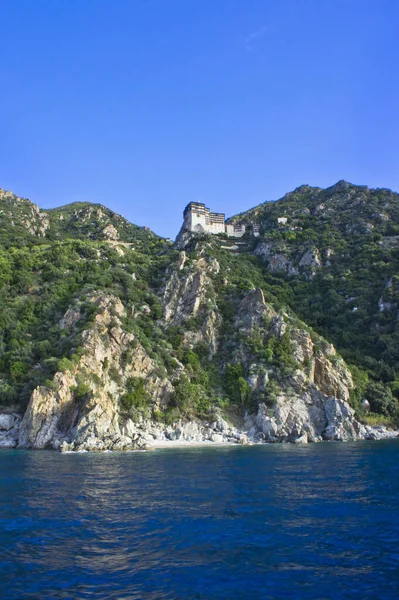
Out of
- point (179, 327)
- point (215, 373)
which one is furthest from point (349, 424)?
point (179, 327)

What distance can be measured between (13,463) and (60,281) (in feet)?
158

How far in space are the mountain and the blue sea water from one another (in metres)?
20.8

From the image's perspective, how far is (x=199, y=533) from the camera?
15133mm

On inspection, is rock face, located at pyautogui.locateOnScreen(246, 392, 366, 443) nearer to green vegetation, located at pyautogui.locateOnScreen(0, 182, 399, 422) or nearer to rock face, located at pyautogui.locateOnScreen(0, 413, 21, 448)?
green vegetation, located at pyautogui.locateOnScreen(0, 182, 399, 422)

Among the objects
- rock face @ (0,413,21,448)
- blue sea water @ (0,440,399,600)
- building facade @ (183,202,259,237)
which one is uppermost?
building facade @ (183,202,259,237)

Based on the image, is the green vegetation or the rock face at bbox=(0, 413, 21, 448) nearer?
the rock face at bbox=(0, 413, 21, 448)

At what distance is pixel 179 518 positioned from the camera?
1694cm

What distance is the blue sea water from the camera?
10.7 metres

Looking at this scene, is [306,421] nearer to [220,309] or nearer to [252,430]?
[252,430]

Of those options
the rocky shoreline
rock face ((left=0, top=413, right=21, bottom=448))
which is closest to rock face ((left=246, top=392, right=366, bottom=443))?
the rocky shoreline

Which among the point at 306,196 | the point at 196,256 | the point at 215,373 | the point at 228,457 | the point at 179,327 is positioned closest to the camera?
the point at 228,457

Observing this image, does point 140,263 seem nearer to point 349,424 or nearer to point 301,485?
point 349,424

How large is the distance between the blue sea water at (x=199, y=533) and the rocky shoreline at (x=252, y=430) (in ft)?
65.3

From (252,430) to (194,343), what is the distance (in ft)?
68.2
